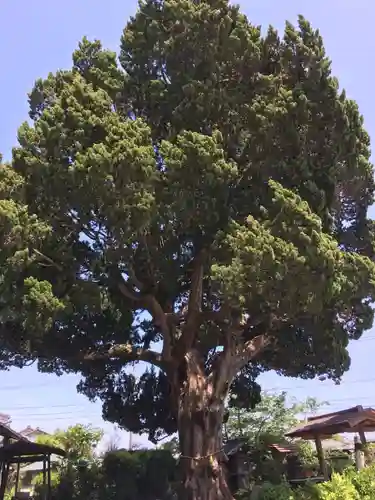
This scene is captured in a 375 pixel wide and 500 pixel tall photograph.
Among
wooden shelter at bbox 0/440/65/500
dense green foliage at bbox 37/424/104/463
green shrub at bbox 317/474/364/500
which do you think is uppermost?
dense green foliage at bbox 37/424/104/463

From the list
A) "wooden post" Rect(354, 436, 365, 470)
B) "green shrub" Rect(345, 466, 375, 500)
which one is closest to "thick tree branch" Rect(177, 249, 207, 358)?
"green shrub" Rect(345, 466, 375, 500)

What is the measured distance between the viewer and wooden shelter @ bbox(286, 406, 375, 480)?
14.4 meters

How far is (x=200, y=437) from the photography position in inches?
501

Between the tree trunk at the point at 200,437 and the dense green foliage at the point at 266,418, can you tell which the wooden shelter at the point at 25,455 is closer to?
the tree trunk at the point at 200,437

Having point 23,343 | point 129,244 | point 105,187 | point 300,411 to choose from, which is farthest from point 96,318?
point 300,411

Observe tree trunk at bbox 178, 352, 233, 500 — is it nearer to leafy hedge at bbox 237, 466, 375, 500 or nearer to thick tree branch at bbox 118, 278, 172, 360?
thick tree branch at bbox 118, 278, 172, 360

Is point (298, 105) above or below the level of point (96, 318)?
above

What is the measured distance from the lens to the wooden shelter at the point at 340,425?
14397 mm

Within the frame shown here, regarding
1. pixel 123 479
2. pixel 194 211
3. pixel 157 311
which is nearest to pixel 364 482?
pixel 157 311

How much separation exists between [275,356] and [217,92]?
7477 millimetres

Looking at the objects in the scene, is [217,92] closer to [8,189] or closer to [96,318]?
[8,189]

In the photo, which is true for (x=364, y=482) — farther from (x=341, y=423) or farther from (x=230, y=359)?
(x=230, y=359)

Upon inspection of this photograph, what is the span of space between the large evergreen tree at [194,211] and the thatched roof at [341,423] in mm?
1136

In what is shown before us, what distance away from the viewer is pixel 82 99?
41.1 ft
